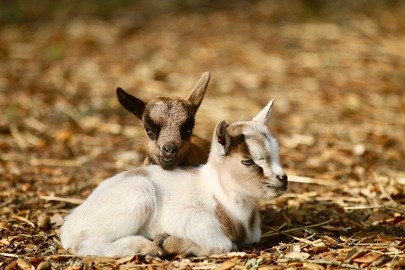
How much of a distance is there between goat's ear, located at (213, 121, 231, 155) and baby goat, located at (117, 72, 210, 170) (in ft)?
2.13

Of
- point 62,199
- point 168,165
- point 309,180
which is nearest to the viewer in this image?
point 168,165

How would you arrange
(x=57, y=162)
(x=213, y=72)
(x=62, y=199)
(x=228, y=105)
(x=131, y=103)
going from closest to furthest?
(x=131, y=103) < (x=62, y=199) < (x=57, y=162) < (x=228, y=105) < (x=213, y=72)

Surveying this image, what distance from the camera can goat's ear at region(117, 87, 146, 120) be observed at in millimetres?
6398

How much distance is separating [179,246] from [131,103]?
1764 millimetres

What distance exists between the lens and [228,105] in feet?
36.0

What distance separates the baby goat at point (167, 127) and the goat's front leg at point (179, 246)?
812 mm

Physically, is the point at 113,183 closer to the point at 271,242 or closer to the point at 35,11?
the point at 271,242

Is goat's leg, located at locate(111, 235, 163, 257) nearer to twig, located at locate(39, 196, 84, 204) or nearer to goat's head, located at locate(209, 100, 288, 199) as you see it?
goat's head, located at locate(209, 100, 288, 199)

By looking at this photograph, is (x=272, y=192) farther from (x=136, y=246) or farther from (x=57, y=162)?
(x=57, y=162)

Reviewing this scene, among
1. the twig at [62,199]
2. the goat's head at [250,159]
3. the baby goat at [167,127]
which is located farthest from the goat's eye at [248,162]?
the twig at [62,199]

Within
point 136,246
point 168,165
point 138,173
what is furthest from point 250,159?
point 136,246

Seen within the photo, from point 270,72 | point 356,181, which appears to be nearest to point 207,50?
point 270,72

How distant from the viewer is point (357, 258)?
5.21m

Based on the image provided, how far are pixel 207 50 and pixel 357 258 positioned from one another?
350 inches
